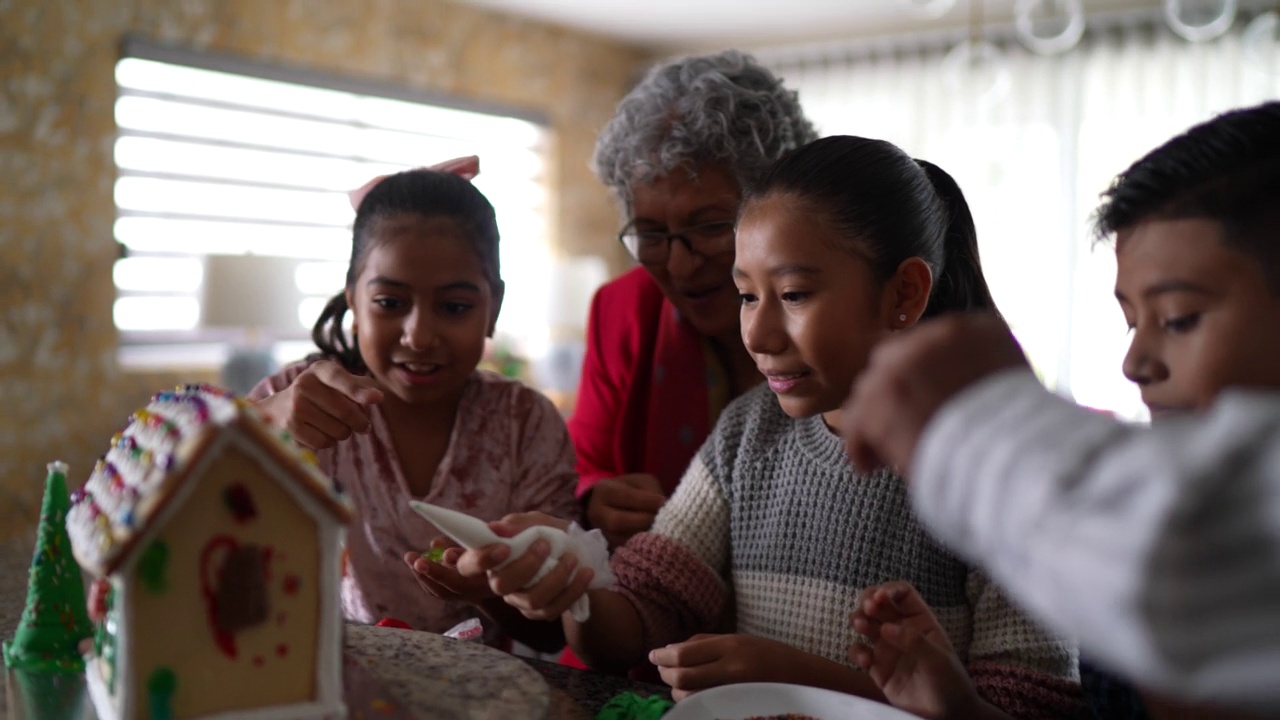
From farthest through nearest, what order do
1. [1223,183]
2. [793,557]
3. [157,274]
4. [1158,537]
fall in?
[157,274], [793,557], [1223,183], [1158,537]

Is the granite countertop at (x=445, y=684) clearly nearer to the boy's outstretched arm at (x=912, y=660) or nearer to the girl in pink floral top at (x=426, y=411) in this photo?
the boy's outstretched arm at (x=912, y=660)

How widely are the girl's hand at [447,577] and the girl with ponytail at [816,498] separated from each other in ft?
0.25

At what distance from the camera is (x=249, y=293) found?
13.4ft

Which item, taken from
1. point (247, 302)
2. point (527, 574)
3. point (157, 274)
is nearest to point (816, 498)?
point (527, 574)

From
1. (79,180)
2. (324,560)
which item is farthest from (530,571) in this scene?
(79,180)

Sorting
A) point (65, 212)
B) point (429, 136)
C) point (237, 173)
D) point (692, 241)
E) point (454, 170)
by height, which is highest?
point (429, 136)

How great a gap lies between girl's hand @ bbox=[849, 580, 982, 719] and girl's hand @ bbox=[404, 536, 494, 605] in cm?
41

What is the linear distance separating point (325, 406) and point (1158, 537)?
3.06ft

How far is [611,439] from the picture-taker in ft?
6.16

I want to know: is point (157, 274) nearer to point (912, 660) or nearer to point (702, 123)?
point (702, 123)

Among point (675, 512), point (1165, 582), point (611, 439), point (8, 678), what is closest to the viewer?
point (1165, 582)

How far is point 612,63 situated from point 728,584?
19.9 feet

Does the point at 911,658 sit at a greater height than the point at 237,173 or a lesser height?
lesser

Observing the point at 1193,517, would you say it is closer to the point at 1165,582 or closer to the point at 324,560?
the point at 1165,582
